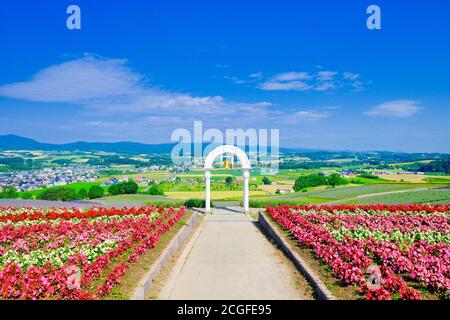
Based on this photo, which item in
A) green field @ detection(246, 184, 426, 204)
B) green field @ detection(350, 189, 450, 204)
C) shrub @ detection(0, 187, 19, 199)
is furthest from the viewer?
shrub @ detection(0, 187, 19, 199)

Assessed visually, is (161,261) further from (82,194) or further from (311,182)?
(311,182)

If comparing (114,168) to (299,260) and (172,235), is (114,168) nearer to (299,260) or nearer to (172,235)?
(172,235)

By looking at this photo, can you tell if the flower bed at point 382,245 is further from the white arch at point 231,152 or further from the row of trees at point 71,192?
the row of trees at point 71,192

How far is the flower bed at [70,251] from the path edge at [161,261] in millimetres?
475

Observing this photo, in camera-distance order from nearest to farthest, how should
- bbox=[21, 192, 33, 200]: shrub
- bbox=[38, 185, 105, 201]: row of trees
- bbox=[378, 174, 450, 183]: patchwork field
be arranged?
bbox=[38, 185, 105, 201]: row of trees, bbox=[21, 192, 33, 200]: shrub, bbox=[378, 174, 450, 183]: patchwork field

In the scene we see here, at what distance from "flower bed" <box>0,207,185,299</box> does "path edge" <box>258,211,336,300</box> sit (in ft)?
12.4

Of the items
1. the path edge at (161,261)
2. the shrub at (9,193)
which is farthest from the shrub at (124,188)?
the path edge at (161,261)

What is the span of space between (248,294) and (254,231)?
807 cm

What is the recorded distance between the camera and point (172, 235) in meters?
12.0

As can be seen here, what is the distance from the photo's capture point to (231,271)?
8867 millimetres

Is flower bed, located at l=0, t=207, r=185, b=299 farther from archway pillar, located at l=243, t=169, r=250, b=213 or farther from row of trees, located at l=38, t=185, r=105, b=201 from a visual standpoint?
row of trees, located at l=38, t=185, r=105, b=201

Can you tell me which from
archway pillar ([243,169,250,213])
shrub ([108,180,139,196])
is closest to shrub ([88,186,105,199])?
shrub ([108,180,139,196])

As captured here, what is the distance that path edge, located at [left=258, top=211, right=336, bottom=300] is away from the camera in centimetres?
673
